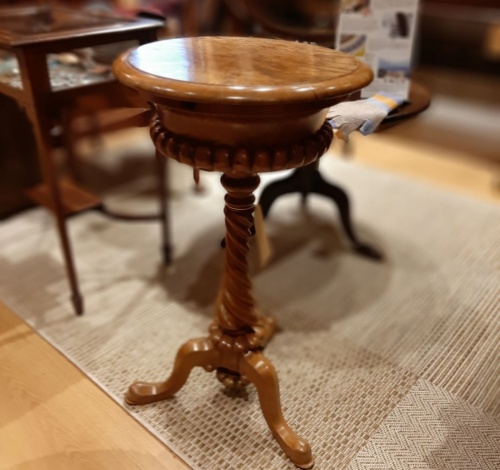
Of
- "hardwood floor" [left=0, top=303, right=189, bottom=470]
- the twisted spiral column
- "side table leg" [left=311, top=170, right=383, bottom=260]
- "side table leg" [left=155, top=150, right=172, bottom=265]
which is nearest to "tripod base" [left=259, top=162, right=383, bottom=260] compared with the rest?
"side table leg" [left=311, top=170, right=383, bottom=260]

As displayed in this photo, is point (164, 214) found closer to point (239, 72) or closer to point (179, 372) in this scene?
point (179, 372)

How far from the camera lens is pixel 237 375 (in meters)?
1.19

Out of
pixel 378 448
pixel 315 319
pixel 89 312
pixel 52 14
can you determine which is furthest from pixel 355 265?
pixel 52 14

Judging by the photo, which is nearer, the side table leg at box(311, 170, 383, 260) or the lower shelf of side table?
the lower shelf of side table

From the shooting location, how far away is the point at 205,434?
1143mm

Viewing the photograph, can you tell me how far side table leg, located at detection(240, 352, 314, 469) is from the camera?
3.52 ft

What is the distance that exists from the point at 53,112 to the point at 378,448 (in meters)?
1.12

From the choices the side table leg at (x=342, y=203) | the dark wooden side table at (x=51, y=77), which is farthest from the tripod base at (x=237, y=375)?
the side table leg at (x=342, y=203)

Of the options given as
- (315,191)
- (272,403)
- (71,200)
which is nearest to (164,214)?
(71,200)

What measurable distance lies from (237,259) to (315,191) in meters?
0.77

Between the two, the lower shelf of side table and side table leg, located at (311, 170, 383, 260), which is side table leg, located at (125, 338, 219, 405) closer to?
the lower shelf of side table

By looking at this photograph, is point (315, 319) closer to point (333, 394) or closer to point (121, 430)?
point (333, 394)

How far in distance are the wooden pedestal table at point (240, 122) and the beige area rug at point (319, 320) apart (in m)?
0.12

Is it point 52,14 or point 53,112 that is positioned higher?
point 52,14
